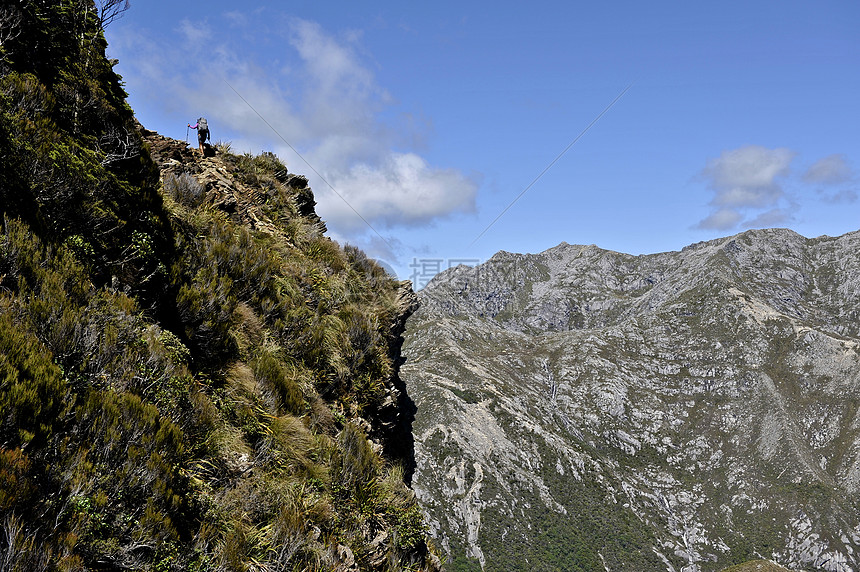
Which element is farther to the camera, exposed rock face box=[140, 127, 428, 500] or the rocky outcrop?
the rocky outcrop

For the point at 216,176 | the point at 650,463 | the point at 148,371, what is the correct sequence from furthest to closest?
the point at 650,463
the point at 216,176
the point at 148,371

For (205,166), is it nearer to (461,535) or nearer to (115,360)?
(115,360)

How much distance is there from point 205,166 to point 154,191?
5455 mm

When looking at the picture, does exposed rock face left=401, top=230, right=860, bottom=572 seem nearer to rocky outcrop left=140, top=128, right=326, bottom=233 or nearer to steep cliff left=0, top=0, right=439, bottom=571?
rocky outcrop left=140, top=128, right=326, bottom=233

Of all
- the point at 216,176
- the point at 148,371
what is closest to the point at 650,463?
the point at 216,176

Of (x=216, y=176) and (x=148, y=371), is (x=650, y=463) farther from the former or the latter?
(x=148, y=371)

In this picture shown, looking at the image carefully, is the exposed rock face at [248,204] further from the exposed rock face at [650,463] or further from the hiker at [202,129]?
the exposed rock face at [650,463]

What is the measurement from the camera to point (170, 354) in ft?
20.3

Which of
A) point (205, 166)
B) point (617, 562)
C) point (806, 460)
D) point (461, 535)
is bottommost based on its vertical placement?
point (617, 562)

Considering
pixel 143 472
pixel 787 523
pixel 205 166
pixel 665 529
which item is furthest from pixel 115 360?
pixel 787 523

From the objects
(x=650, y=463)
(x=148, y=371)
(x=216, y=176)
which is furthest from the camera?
(x=650, y=463)

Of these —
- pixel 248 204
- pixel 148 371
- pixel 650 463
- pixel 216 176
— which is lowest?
pixel 650 463

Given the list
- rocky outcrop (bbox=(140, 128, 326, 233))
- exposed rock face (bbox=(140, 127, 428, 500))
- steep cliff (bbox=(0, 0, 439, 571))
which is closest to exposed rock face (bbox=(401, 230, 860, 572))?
exposed rock face (bbox=(140, 127, 428, 500))

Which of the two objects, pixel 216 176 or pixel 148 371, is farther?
pixel 216 176
